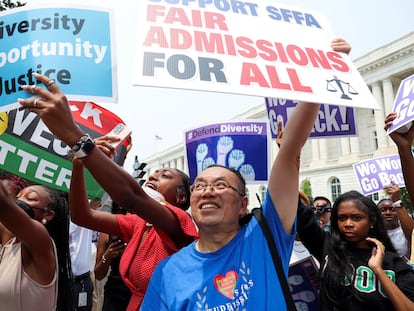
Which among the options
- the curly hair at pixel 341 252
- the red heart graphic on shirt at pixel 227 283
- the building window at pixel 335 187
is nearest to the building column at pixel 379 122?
the building window at pixel 335 187

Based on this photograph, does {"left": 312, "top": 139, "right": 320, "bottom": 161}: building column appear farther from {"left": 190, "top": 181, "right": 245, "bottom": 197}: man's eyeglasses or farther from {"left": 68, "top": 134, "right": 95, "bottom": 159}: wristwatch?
{"left": 68, "top": 134, "right": 95, "bottom": 159}: wristwatch

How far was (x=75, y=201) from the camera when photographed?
6.98 feet

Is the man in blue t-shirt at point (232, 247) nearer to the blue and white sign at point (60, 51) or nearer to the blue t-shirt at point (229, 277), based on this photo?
the blue t-shirt at point (229, 277)

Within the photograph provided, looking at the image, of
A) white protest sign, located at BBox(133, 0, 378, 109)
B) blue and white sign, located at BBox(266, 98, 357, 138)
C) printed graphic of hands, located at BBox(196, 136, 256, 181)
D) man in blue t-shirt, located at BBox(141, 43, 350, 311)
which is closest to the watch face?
white protest sign, located at BBox(133, 0, 378, 109)

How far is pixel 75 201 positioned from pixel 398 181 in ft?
16.3

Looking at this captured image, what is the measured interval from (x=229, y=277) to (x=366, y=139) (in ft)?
128

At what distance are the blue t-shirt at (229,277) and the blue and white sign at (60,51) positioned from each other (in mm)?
815

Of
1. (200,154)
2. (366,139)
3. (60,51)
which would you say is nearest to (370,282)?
(60,51)

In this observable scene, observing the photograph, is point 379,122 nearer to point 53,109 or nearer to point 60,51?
point 60,51

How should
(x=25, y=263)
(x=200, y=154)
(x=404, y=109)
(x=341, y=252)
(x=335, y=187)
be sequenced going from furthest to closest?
(x=335, y=187) → (x=200, y=154) → (x=404, y=109) → (x=341, y=252) → (x=25, y=263)

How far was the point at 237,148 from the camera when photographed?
4.23m

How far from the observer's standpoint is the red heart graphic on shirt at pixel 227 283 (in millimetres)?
1484

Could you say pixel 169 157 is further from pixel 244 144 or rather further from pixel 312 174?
pixel 244 144

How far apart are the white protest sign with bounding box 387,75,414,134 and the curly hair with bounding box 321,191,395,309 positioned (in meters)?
0.52
